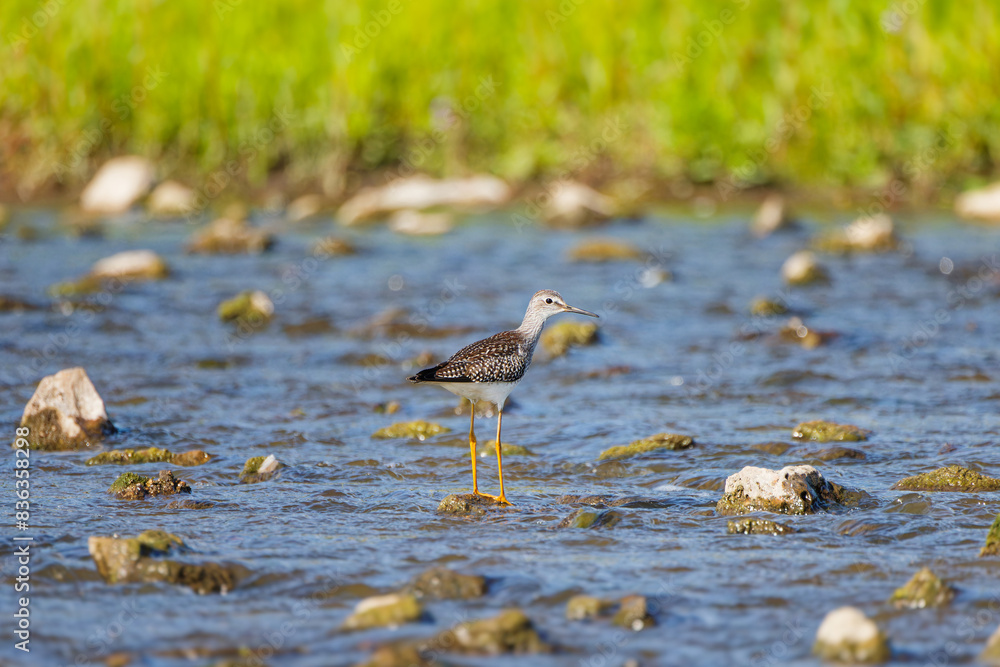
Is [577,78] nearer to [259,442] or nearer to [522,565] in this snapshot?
[259,442]

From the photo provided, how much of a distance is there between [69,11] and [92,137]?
6.87 feet

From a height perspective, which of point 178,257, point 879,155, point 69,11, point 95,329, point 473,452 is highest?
point 69,11

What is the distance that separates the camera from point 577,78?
60.4 ft

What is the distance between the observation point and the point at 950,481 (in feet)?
21.9

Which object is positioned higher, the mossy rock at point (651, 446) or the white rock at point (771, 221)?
the white rock at point (771, 221)

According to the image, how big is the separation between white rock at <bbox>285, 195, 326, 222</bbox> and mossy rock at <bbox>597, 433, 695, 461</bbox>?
10668 millimetres

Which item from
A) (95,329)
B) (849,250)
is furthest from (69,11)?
(849,250)

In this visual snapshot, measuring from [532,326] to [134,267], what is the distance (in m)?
7.43

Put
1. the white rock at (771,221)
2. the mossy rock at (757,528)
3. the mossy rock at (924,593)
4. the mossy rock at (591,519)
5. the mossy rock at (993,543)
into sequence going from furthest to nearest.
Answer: the white rock at (771,221) → the mossy rock at (591,519) → the mossy rock at (757,528) → the mossy rock at (993,543) → the mossy rock at (924,593)

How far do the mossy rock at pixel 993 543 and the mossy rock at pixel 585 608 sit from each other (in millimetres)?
1856

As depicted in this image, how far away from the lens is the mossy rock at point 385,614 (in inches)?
194

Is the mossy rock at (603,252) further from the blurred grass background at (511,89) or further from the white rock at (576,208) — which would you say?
the blurred grass background at (511,89)

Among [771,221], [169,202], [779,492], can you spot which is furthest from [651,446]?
[169,202]

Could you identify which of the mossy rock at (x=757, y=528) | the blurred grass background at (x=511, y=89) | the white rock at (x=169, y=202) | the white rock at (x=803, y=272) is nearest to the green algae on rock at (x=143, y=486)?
the mossy rock at (x=757, y=528)
